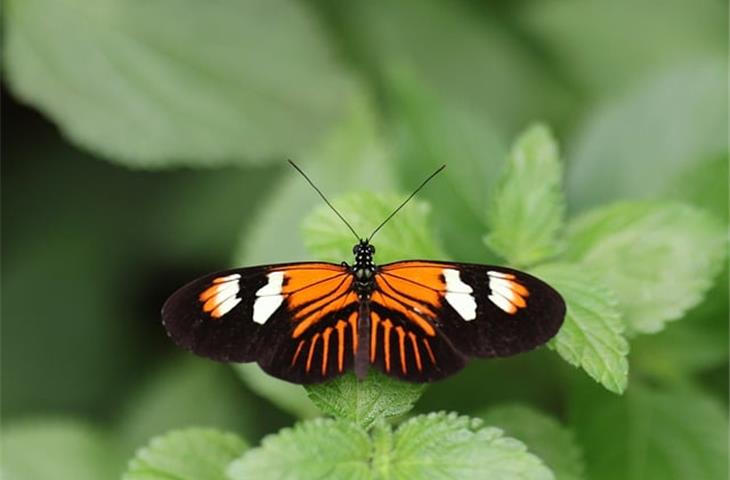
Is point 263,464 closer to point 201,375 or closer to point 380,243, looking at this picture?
point 380,243

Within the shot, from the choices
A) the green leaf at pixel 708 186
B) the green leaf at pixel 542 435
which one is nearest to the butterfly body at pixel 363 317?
the green leaf at pixel 542 435

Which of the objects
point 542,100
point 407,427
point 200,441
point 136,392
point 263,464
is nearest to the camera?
point 263,464

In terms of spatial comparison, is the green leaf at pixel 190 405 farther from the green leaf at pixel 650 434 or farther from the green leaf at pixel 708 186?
the green leaf at pixel 708 186

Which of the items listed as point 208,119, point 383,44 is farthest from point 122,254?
point 383,44

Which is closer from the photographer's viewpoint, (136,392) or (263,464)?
(263,464)

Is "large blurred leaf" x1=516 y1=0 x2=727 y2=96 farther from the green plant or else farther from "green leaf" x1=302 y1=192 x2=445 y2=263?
"green leaf" x1=302 y1=192 x2=445 y2=263
